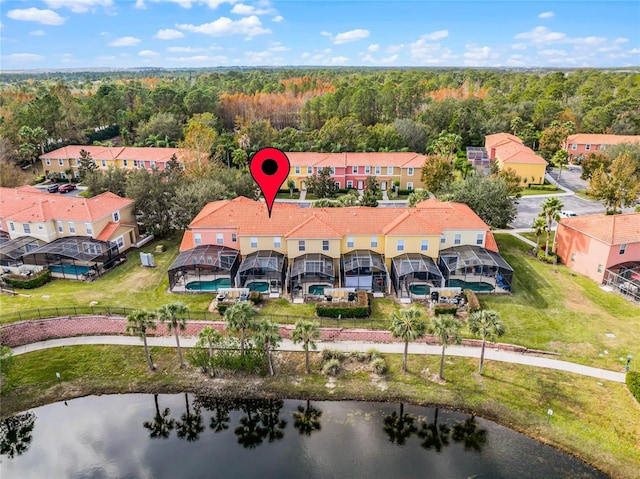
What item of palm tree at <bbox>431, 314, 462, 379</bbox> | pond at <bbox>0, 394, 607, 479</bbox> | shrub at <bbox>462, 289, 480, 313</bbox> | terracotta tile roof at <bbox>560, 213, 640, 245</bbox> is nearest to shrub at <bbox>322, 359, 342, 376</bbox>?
pond at <bbox>0, 394, 607, 479</bbox>

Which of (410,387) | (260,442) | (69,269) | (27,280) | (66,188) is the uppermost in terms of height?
(66,188)

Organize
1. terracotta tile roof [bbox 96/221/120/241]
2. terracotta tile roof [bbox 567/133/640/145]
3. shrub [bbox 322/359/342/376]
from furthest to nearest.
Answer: terracotta tile roof [bbox 567/133/640/145] → terracotta tile roof [bbox 96/221/120/241] → shrub [bbox 322/359/342/376]

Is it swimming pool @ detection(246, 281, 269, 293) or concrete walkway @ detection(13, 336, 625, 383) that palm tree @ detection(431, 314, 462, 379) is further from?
swimming pool @ detection(246, 281, 269, 293)

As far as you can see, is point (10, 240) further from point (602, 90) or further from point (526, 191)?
point (602, 90)

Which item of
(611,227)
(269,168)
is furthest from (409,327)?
(611,227)

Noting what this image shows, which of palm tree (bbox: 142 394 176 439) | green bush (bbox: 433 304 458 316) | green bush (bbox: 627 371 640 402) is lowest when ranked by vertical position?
palm tree (bbox: 142 394 176 439)

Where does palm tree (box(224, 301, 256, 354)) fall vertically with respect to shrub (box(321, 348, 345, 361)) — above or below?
above

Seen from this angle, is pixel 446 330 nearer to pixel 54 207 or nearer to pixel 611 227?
pixel 611 227
